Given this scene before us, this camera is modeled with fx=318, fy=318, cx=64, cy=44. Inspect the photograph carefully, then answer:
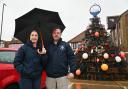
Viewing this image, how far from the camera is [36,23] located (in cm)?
597

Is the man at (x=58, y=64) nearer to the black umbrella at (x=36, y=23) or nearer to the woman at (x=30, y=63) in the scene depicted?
the woman at (x=30, y=63)

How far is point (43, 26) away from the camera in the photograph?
596 centimetres

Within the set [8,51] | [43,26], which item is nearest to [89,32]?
[8,51]

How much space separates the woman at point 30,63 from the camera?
17.8 ft

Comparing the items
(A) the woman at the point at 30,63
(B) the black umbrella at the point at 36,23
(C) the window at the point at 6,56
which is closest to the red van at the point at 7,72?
(C) the window at the point at 6,56

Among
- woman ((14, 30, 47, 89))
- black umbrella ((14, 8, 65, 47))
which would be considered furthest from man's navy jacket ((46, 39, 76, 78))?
black umbrella ((14, 8, 65, 47))

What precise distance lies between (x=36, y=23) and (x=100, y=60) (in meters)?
11.5

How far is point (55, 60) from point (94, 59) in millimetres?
11928

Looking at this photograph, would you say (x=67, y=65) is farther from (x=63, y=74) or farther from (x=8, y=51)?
(x=8, y=51)

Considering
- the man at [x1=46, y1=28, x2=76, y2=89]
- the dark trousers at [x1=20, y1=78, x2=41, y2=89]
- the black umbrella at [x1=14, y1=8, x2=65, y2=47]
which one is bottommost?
the dark trousers at [x1=20, y1=78, x2=41, y2=89]

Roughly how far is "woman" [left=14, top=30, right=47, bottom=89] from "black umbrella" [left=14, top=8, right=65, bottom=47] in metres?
0.34

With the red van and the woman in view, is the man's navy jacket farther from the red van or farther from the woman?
the red van

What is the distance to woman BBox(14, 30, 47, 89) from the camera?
5.44 metres

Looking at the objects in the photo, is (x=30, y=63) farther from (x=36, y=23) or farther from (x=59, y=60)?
(x=36, y=23)
